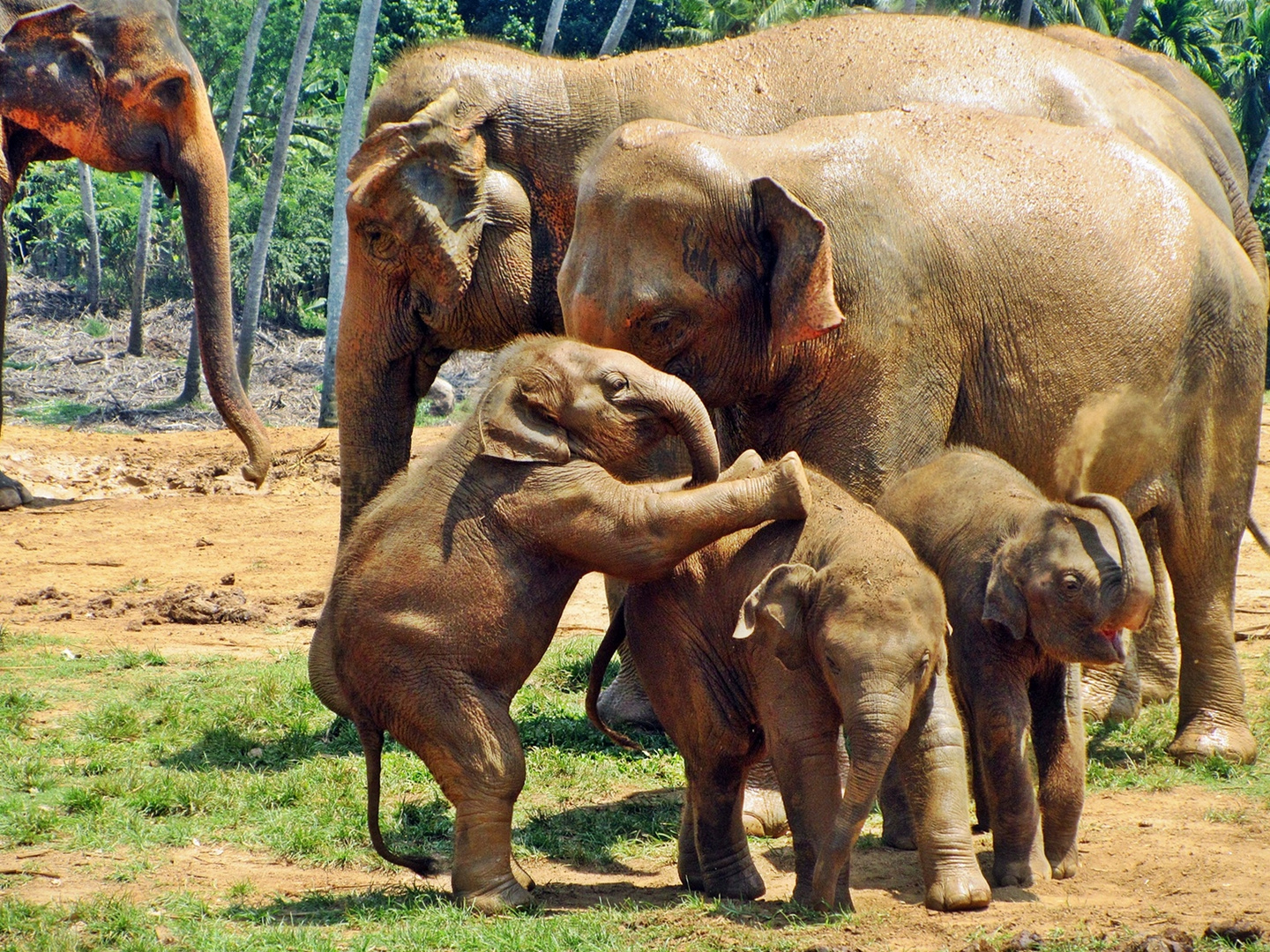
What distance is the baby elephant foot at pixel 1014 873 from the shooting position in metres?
4.63

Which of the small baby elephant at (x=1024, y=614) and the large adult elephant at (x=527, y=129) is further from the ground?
the large adult elephant at (x=527, y=129)

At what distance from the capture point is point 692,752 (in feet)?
15.9

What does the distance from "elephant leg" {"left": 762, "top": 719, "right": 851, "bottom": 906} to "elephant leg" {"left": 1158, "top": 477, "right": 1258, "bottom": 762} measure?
2.55m

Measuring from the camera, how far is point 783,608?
14.5 feet

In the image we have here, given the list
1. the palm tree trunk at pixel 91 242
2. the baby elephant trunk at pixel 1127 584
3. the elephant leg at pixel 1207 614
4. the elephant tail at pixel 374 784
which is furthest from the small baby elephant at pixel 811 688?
the palm tree trunk at pixel 91 242

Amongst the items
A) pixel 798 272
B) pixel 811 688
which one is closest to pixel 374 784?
pixel 811 688

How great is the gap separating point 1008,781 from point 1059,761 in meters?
0.33

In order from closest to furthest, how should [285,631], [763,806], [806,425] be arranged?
[806,425]
[763,806]
[285,631]

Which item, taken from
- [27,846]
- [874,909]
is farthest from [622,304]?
[27,846]

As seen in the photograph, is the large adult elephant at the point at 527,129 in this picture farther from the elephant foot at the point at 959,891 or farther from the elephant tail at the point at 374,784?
the elephant foot at the point at 959,891

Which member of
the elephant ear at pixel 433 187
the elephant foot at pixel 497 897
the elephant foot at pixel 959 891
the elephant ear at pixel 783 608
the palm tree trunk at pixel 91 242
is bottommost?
the palm tree trunk at pixel 91 242

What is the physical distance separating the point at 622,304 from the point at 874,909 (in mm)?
2082

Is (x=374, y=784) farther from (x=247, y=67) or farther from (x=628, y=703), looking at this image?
(x=247, y=67)

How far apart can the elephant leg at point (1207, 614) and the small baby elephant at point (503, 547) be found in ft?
8.22
